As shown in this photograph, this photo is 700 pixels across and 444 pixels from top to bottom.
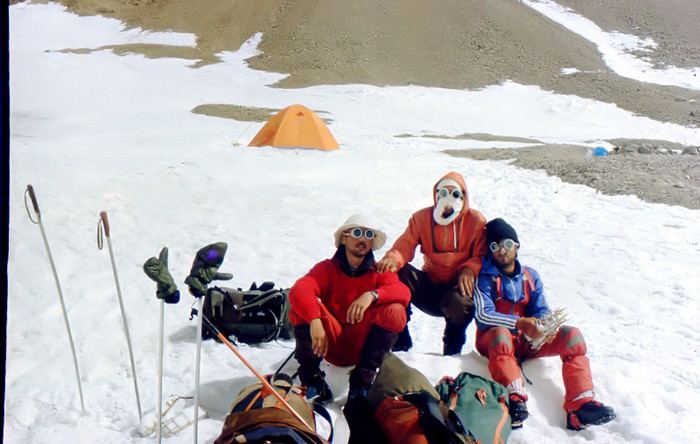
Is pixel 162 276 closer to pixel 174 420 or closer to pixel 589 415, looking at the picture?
pixel 174 420

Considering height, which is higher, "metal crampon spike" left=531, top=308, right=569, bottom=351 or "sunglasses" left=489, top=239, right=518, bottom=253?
"sunglasses" left=489, top=239, right=518, bottom=253

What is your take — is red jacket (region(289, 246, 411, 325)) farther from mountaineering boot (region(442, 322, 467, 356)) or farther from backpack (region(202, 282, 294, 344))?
backpack (region(202, 282, 294, 344))

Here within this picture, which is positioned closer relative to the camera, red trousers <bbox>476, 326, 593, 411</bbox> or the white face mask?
red trousers <bbox>476, 326, 593, 411</bbox>

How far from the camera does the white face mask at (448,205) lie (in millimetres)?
3529

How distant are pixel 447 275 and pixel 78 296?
287cm

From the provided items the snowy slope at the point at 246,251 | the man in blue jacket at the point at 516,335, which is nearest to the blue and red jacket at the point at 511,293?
the man in blue jacket at the point at 516,335

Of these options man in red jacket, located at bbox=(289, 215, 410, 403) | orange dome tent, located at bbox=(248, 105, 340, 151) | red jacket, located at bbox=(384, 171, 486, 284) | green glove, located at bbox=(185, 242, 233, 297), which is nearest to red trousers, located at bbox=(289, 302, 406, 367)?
man in red jacket, located at bbox=(289, 215, 410, 403)

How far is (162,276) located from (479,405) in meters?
1.61

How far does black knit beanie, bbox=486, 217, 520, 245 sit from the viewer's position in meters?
3.28

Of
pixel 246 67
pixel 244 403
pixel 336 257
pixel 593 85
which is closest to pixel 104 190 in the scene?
pixel 336 257

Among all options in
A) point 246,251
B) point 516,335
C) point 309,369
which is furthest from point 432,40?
point 309,369

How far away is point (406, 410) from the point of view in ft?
7.75

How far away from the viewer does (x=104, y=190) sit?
6.60m

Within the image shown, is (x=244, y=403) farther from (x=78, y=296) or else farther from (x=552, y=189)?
(x=552, y=189)
